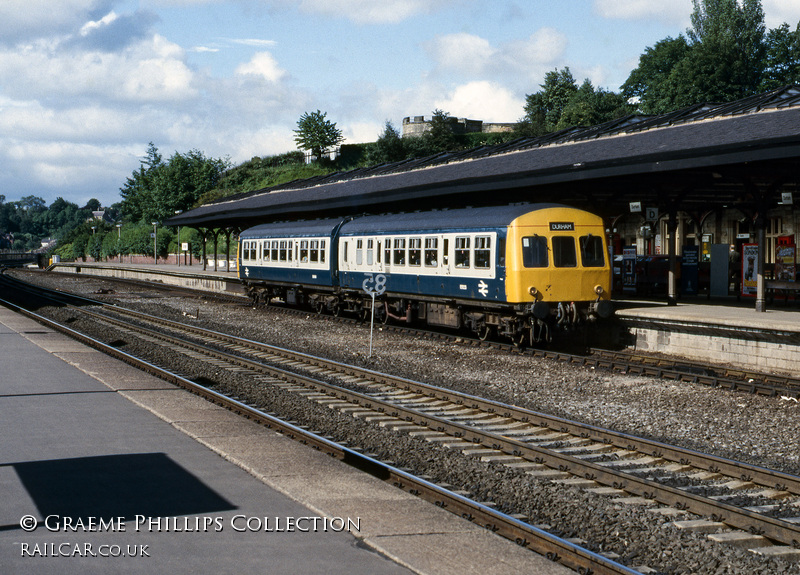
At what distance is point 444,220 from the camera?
21188mm

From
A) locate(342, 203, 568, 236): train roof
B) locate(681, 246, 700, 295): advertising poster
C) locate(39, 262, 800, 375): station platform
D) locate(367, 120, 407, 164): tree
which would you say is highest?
locate(367, 120, 407, 164): tree

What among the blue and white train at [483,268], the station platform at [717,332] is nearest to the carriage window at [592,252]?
the blue and white train at [483,268]

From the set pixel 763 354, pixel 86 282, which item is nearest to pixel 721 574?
pixel 763 354

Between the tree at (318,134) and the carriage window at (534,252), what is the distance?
3346 inches

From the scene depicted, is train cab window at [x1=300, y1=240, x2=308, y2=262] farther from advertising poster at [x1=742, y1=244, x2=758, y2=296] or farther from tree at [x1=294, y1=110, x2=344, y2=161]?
tree at [x1=294, y1=110, x2=344, y2=161]

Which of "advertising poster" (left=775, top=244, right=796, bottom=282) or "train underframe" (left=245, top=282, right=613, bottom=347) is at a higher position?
"advertising poster" (left=775, top=244, right=796, bottom=282)

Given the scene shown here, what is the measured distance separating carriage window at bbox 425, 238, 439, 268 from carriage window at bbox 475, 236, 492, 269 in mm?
1893

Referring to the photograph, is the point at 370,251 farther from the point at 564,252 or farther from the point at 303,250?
the point at 564,252

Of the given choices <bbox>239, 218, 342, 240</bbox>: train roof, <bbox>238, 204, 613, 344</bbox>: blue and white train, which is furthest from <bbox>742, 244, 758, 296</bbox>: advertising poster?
<bbox>239, 218, 342, 240</bbox>: train roof

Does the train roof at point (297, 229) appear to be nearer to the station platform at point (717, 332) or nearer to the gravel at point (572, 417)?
the gravel at point (572, 417)

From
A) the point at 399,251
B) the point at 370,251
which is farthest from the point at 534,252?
the point at 370,251

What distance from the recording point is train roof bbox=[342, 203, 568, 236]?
62.4ft

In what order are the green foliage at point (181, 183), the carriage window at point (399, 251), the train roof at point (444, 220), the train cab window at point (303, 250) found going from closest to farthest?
the train roof at point (444, 220), the carriage window at point (399, 251), the train cab window at point (303, 250), the green foliage at point (181, 183)

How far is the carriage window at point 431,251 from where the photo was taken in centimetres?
2136
